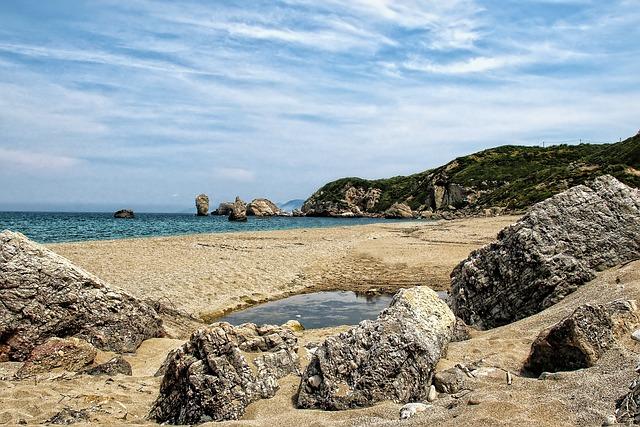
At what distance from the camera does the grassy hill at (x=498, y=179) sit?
7919cm

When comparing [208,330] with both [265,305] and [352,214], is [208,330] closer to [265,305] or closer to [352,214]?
[265,305]

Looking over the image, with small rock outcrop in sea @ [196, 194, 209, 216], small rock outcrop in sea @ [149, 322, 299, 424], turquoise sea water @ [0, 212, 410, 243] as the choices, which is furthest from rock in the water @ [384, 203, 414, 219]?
small rock outcrop in sea @ [149, 322, 299, 424]

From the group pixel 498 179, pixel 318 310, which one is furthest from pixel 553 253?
pixel 498 179

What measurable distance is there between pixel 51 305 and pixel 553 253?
413 inches

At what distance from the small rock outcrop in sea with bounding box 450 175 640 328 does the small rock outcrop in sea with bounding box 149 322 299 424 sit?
571cm

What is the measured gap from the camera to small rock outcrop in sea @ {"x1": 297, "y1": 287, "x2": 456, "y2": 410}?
5.92 meters

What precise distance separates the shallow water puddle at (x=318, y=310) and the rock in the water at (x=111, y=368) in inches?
243

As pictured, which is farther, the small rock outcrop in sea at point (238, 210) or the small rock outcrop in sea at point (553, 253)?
the small rock outcrop in sea at point (238, 210)

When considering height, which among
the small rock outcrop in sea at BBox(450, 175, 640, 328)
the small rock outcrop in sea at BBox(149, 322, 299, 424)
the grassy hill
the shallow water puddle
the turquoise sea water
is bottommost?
the shallow water puddle

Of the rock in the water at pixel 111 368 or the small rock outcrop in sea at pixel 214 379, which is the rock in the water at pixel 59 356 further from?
the small rock outcrop in sea at pixel 214 379

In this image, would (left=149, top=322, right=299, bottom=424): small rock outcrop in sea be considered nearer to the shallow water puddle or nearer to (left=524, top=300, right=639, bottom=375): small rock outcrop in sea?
(left=524, top=300, right=639, bottom=375): small rock outcrop in sea

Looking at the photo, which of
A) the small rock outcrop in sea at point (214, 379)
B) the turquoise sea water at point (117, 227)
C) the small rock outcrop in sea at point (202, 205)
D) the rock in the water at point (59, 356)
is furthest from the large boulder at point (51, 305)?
the small rock outcrop in sea at point (202, 205)

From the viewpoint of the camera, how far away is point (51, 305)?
894cm

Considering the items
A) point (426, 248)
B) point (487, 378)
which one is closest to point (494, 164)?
A: point (426, 248)
